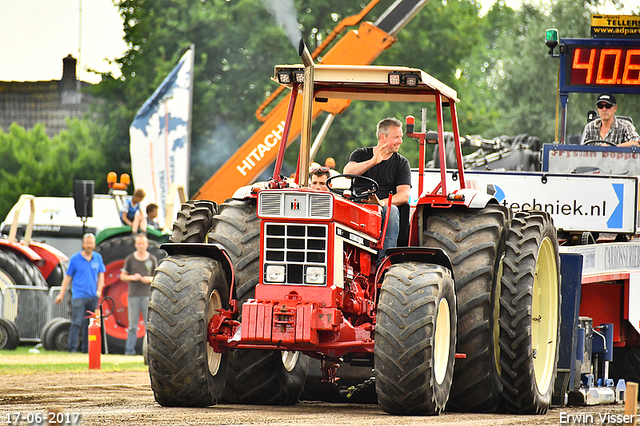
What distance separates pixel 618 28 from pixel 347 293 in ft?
24.8

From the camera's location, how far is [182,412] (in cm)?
715

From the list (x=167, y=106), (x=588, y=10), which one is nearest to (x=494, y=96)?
(x=588, y=10)

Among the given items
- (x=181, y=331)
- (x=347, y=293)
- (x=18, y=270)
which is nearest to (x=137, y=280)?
(x=18, y=270)

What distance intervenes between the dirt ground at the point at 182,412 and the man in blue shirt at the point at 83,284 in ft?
19.6

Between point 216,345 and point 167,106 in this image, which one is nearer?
point 216,345

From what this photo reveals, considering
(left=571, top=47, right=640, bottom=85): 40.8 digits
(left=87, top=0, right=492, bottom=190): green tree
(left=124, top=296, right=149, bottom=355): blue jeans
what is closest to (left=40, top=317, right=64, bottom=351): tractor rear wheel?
(left=124, top=296, right=149, bottom=355): blue jeans

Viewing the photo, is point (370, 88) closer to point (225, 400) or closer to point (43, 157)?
point (225, 400)

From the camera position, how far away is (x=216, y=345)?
24.5 feet

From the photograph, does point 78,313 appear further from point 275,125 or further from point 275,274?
point 275,274

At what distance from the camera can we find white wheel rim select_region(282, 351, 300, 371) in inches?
339

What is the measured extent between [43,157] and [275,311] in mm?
41922

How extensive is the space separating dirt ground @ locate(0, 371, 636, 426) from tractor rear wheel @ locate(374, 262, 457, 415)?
0.41 feet

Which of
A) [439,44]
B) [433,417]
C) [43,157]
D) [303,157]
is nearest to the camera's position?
[433,417]

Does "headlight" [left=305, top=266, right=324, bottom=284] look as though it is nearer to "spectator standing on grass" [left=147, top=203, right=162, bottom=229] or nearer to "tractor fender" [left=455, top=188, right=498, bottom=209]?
"tractor fender" [left=455, top=188, right=498, bottom=209]
